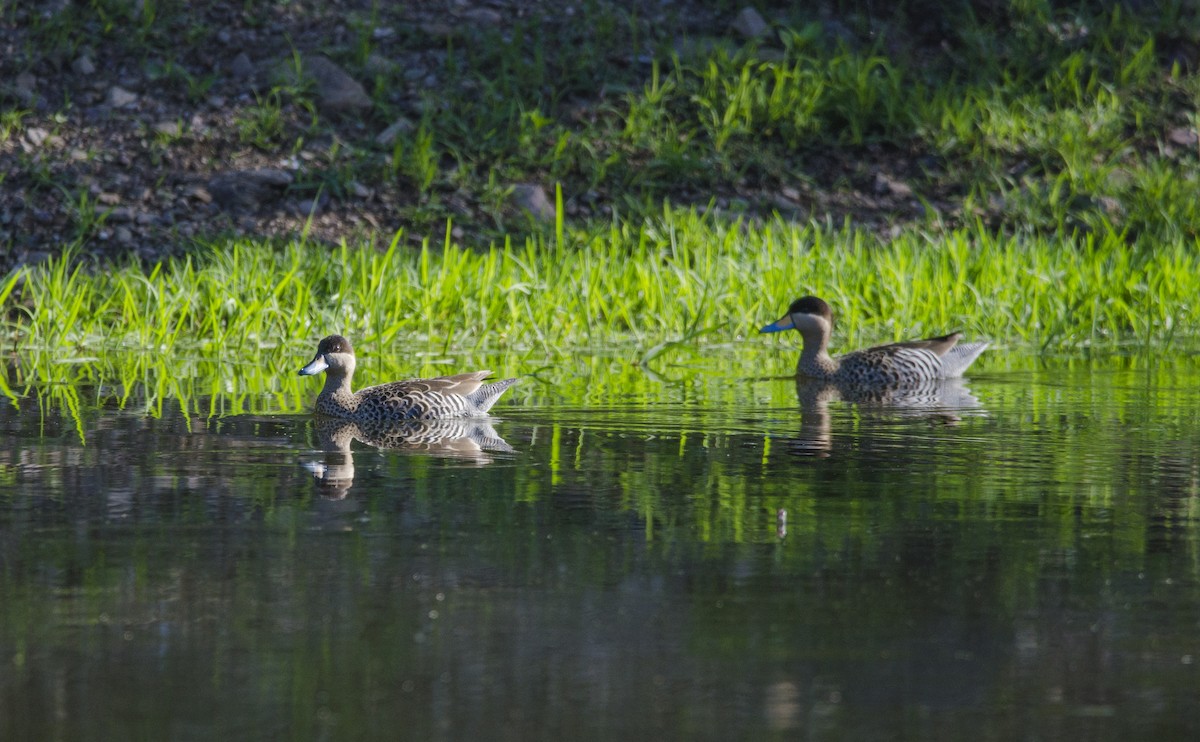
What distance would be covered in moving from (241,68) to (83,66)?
4.87 ft

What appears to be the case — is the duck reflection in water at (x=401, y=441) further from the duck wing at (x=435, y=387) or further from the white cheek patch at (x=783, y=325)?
the white cheek patch at (x=783, y=325)

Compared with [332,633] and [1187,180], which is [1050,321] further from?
[332,633]

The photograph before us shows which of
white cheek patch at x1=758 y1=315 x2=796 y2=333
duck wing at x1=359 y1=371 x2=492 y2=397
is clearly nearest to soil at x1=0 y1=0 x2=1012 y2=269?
white cheek patch at x1=758 y1=315 x2=796 y2=333

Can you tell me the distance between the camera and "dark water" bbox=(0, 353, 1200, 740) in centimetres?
309

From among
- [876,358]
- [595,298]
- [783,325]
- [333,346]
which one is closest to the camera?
[333,346]

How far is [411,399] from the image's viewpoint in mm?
7234

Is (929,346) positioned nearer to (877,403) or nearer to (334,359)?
(877,403)

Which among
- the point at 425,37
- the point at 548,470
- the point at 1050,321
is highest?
the point at 425,37

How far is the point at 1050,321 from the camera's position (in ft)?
36.2

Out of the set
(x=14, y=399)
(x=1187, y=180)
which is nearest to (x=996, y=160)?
(x=1187, y=180)

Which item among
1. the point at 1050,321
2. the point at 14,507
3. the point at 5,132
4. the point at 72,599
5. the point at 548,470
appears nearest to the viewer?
the point at 72,599

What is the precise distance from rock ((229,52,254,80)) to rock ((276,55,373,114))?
1.04ft

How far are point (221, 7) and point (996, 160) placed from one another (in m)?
7.77

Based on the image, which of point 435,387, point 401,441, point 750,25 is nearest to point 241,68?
point 750,25
